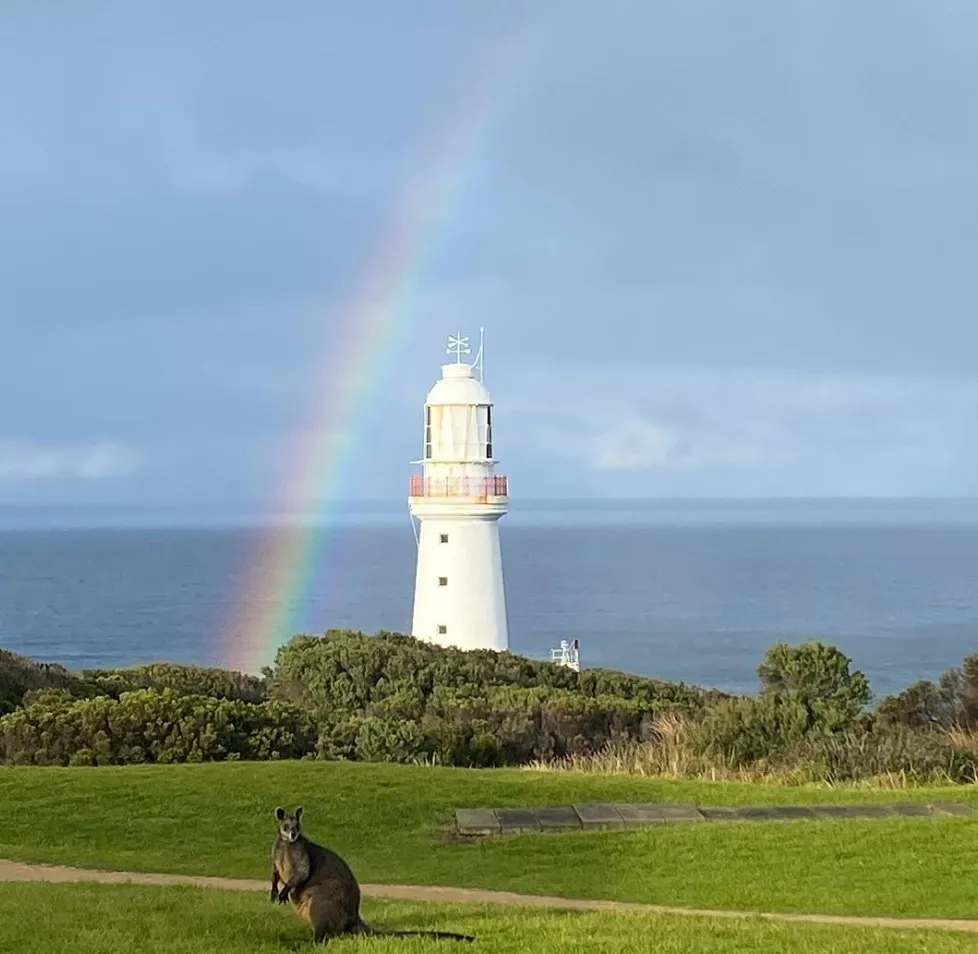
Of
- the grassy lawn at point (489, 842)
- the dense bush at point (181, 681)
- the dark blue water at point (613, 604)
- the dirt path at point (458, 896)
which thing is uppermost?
the dark blue water at point (613, 604)

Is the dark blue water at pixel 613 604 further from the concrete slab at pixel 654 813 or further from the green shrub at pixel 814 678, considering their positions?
the concrete slab at pixel 654 813

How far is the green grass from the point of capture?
21.6ft

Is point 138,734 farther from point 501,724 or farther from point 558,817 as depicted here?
point 558,817

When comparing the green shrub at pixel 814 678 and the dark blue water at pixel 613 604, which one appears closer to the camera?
the green shrub at pixel 814 678

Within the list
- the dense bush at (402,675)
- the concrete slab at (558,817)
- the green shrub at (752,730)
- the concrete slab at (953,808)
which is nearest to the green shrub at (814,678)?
the green shrub at (752,730)

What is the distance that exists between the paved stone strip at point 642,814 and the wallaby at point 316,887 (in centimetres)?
483

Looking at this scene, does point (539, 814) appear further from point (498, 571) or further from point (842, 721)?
point (498, 571)

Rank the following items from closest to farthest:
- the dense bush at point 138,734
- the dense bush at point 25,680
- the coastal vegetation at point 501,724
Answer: the coastal vegetation at point 501,724 < the dense bush at point 138,734 < the dense bush at point 25,680

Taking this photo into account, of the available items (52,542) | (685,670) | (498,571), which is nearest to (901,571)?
(685,670)

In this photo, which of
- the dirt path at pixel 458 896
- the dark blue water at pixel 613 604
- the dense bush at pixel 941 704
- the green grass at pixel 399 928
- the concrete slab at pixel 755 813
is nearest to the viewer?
the green grass at pixel 399 928

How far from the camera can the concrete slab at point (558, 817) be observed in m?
11.6

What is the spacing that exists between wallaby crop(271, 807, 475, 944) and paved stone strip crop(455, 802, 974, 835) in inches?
190

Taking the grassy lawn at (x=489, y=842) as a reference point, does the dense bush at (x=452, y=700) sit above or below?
above

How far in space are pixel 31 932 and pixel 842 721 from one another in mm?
12063
